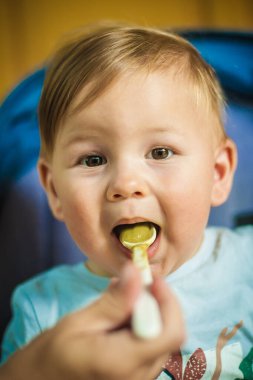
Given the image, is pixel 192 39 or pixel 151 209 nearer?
pixel 151 209

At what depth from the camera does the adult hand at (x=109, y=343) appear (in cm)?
35

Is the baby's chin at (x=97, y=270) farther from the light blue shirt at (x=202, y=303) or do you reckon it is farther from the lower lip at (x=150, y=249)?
the lower lip at (x=150, y=249)

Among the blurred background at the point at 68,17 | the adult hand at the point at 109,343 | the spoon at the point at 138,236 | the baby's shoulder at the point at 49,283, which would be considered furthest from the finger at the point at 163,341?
the blurred background at the point at 68,17

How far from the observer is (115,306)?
1.22 ft

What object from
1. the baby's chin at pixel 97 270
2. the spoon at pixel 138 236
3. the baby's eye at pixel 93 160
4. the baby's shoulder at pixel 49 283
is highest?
the baby's eye at pixel 93 160

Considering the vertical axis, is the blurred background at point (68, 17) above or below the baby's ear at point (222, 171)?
above

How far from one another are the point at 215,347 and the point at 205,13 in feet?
4.63

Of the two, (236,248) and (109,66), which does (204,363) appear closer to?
(236,248)

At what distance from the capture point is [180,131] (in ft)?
1.92

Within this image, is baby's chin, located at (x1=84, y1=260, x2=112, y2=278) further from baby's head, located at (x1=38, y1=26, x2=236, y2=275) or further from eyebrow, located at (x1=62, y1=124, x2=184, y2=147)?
eyebrow, located at (x1=62, y1=124, x2=184, y2=147)

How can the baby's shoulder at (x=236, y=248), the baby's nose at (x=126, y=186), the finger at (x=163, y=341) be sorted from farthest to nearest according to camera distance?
1. the baby's shoulder at (x=236, y=248)
2. the baby's nose at (x=126, y=186)
3. the finger at (x=163, y=341)

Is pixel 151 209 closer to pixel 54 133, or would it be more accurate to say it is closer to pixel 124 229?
pixel 124 229

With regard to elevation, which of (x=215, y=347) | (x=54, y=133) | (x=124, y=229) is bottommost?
(x=215, y=347)

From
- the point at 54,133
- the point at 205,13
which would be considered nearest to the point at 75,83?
the point at 54,133
